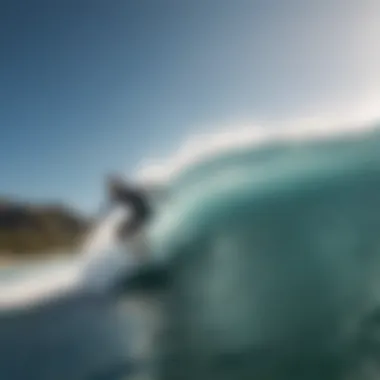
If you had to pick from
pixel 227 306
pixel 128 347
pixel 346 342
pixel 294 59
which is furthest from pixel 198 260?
pixel 294 59

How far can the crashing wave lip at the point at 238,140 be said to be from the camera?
2236mm

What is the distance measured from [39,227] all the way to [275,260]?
684 millimetres

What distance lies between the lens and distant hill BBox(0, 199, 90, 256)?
88.4 inches

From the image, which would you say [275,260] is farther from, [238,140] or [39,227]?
[39,227]

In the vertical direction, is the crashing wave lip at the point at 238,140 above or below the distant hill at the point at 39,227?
above

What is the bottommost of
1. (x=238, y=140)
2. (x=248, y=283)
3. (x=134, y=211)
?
(x=248, y=283)

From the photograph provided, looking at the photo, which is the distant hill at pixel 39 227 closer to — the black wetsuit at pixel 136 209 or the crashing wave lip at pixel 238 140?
the black wetsuit at pixel 136 209

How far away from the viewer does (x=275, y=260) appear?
2.19m

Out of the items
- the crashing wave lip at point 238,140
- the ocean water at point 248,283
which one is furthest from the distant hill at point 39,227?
the crashing wave lip at point 238,140

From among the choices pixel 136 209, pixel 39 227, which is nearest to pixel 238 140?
pixel 136 209

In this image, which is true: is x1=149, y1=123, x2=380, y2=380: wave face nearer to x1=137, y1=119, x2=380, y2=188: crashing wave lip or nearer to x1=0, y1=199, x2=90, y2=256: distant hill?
x1=137, y1=119, x2=380, y2=188: crashing wave lip

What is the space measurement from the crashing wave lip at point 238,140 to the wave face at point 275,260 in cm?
2

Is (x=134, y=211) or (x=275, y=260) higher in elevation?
(x=134, y=211)

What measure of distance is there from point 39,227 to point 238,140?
→ 627mm
